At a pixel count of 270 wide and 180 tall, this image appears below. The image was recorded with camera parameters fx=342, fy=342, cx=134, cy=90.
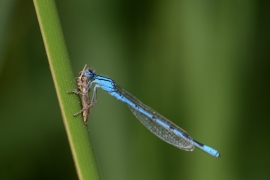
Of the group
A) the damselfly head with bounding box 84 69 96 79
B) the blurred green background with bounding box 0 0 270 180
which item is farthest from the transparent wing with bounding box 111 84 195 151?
the damselfly head with bounding box 84 69 96 79

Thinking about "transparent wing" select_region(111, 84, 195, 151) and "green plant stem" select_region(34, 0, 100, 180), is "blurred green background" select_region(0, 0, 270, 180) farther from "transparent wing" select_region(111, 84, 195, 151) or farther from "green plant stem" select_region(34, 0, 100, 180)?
"green plant stem" select_region(34, 0, 100, 180)

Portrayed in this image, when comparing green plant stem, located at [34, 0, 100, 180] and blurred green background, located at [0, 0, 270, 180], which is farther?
blurred green background, located at [0, 0, 270, 180]

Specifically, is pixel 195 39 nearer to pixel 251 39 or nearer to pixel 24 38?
pixel 251 39

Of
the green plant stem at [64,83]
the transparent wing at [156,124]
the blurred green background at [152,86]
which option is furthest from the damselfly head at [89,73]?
the green plant stem at [64,83]

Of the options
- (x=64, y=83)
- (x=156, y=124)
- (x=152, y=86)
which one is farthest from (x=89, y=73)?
(x=64, y=83)

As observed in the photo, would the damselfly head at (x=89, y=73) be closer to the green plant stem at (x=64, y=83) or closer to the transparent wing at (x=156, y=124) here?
the transparent wing at (x=156, y=124)

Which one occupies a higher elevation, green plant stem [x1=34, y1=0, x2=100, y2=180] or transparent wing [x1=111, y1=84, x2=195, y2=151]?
green plant stem [x1=34, y1=0, x2=100, y2=180]
